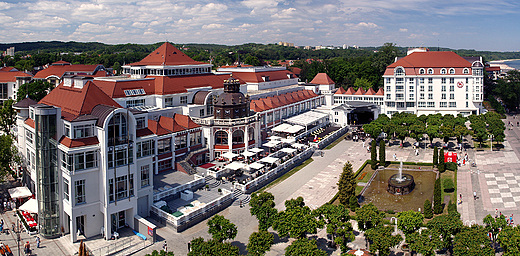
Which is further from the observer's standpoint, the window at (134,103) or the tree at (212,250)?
the window at (134,103)

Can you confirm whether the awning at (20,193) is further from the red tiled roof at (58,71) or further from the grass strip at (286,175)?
the red tiled roof at (58,71)

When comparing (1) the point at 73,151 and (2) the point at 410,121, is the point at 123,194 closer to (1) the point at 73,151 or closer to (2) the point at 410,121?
(1) the point at 73,151

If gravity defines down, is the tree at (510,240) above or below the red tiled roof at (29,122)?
below

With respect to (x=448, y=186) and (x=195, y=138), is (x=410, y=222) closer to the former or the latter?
(x=448, y=186)

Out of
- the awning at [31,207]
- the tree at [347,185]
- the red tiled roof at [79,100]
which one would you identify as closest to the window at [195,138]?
the red tiled roof at [79,100]

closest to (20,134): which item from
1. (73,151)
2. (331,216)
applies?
(73,151)

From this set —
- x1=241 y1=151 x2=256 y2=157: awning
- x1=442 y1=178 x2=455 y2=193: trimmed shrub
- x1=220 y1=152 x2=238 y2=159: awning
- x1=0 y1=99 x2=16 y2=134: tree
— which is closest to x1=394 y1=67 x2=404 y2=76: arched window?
x1=442 y1=178 x2=455 y2=193: trimmed shrub
